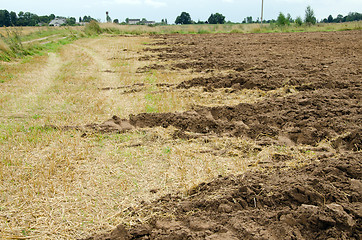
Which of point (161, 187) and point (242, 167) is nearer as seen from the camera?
point (161, 187)

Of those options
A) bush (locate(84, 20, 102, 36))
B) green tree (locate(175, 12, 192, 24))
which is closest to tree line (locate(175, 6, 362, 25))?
green tree (locate(175, 12, 192, 24))

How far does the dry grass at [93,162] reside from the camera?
2912 mm

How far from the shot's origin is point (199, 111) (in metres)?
5.82

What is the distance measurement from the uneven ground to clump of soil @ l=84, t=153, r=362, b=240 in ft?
0.04

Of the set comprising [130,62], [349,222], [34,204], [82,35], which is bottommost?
[34,204]

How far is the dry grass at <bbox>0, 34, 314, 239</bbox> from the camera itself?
2.91m

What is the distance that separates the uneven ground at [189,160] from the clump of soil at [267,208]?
12 millimetres

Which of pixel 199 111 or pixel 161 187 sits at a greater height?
pixel 199 111

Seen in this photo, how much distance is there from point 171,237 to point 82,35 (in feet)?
105

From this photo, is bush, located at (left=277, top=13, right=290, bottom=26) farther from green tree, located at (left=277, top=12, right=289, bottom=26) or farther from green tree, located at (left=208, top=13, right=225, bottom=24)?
green tree, located at (left=208, top=13, right=225, bottom=24)

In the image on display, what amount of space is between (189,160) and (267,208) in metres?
1.49

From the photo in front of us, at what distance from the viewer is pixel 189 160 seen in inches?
156

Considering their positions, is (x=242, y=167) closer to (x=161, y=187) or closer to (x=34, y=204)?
(x=161, y=187)

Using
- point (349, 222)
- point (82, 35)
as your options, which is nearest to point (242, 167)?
point (349, 222)
